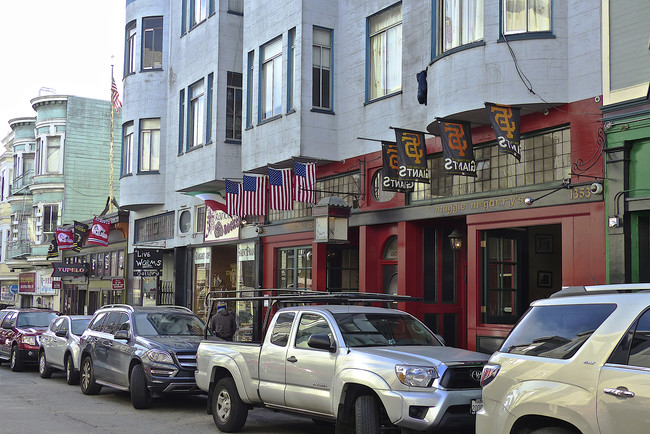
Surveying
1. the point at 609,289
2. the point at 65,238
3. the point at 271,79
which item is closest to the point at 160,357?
the point at 609,289

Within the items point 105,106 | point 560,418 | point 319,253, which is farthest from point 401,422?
point 105,106

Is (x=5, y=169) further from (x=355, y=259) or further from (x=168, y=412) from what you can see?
(x=168, y=412)

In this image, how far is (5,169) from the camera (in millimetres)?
50969

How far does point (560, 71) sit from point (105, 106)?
1394 inches

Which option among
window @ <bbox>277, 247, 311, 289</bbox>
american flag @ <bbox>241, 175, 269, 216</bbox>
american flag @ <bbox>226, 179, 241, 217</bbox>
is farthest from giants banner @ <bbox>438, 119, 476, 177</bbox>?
american flag @ <bbox>226, 179, 241, 217</bbox>

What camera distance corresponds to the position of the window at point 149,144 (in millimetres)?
28531

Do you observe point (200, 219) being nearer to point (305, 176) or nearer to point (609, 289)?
point (305, 176)

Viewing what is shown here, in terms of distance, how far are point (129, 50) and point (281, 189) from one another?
565 inches

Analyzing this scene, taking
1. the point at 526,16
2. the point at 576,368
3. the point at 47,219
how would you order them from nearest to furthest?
1. the point at 576,368
2. the point at 526,16
3. the point at 47,219

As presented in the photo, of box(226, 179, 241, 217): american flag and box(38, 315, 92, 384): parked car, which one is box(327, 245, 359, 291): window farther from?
box(38, 315, 92, 384): parked car

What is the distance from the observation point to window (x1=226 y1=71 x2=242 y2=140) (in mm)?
23312

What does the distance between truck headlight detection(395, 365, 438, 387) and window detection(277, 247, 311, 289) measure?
11.5 metres

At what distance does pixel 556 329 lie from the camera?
6.35m

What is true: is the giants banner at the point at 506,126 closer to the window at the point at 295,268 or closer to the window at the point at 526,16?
the window at the point at 526,16
